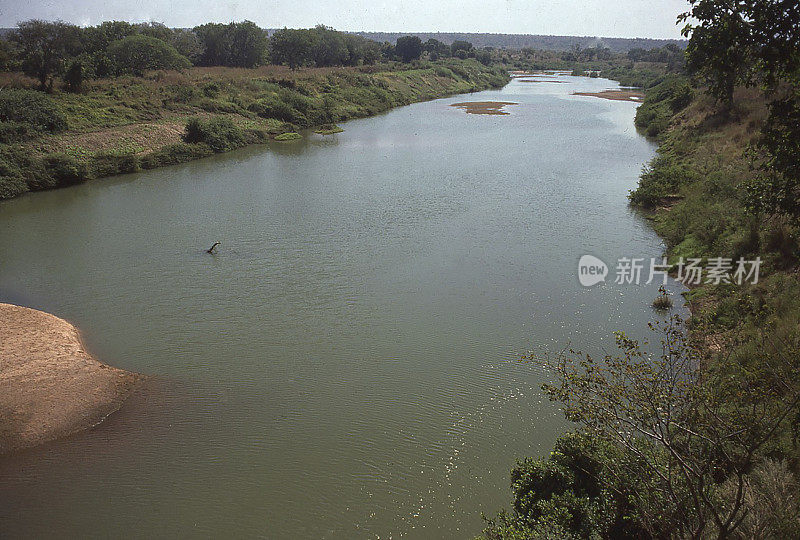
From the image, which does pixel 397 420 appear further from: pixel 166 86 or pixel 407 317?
pixel 166 86

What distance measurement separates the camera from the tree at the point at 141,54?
153 ft

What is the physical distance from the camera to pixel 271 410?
949 cm

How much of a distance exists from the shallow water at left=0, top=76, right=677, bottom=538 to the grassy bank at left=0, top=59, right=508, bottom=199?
6.27 feet

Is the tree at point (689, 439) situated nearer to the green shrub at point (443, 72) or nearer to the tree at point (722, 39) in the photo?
the tree at point (722, 39)

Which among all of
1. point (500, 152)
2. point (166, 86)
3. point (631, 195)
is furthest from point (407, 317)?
point (166, 86)

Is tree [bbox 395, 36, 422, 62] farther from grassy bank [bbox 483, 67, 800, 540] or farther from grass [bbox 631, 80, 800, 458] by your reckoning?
grassy bank [bbox 483, 67, 800, 540]

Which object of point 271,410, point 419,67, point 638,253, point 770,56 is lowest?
→ point 271,410

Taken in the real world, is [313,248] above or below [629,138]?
below

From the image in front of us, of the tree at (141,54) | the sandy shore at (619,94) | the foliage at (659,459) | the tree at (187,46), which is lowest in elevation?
the foliage at (659,459)

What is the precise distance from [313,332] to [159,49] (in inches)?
1880

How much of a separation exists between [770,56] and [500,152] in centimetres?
2510

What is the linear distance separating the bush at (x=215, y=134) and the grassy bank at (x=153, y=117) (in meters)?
0.06

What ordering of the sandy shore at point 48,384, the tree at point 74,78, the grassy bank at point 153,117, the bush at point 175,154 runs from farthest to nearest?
the tree at point 74,78
the bush at point 175,154
the grassy bank at point 153,117
the sandy shore at point 48,384

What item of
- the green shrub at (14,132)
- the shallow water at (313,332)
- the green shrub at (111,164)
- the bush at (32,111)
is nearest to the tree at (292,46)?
the bush at (32,111)
